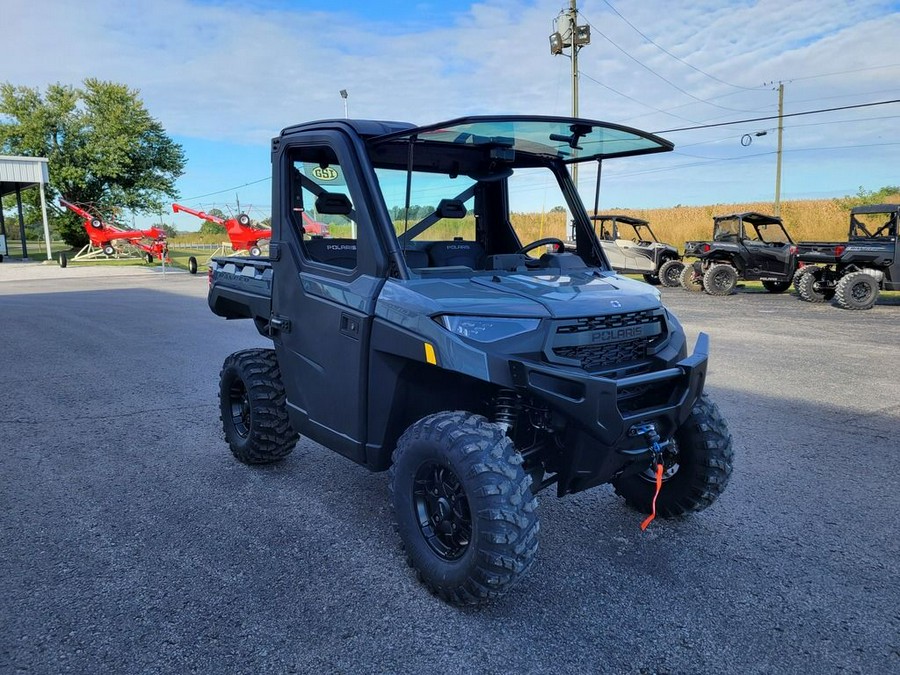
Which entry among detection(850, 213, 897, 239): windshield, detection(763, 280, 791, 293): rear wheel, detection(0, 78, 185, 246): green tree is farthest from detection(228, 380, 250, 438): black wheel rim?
detection(0, 78, 185, 246): green tree

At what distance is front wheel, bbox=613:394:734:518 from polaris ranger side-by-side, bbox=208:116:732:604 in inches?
0.4

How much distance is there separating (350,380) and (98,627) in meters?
1.49

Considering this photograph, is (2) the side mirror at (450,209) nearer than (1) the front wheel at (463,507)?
No

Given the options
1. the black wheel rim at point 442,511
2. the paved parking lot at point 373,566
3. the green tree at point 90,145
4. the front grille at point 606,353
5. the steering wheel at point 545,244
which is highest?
the green tree at point 90,145

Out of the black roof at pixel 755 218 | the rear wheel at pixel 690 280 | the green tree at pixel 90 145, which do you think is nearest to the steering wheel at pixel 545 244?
the black roof at pixel 755 218

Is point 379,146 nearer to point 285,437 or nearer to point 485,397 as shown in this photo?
point 485,397

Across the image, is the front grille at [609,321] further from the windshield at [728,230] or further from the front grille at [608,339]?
the windshield at [728,230]

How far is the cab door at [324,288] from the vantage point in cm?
319

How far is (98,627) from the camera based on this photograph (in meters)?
2.63

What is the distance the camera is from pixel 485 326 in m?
2.74

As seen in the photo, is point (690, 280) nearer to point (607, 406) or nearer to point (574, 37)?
point (574, 37)

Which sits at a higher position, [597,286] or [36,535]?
[597,286]

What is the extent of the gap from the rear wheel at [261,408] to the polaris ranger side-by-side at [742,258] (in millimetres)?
14802

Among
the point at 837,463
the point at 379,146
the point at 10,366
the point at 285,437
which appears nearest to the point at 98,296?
the point at 10,366
